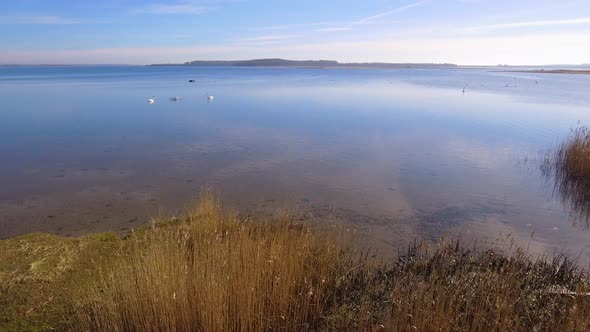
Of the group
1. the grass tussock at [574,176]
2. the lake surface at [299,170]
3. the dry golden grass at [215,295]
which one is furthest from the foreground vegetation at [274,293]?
the grass tussock at [574,176]

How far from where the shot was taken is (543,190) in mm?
11719

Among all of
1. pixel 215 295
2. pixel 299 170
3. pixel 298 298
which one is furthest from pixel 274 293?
pixel 299 170

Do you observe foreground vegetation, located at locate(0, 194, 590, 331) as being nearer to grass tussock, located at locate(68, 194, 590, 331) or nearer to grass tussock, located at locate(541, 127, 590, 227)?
grass tussock, located at locate(68, 194, 590, 331)

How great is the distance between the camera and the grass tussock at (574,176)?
10.3m

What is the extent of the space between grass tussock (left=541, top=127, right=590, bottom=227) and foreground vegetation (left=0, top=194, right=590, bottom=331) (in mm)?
5024

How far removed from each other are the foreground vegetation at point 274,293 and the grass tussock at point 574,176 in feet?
16.5

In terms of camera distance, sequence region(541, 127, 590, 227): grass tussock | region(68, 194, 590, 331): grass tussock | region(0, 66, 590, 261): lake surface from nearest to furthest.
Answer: region(68, 194, 590, 331): grass tussock
region(0, 66, 590, 261): lake surface
region(541, 127, 590, 227): grass tussock

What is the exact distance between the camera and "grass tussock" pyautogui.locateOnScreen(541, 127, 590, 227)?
406 inches

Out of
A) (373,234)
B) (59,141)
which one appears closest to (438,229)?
(373,234)

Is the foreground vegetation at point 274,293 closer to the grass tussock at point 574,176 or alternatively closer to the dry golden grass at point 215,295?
the dry golden grass at point 215,295

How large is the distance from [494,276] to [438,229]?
363 cm

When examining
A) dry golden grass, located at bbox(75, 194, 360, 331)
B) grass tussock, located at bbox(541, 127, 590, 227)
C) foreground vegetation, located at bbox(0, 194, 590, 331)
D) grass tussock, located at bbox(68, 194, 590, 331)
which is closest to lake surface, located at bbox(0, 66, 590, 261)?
grass tussock, located at bbox(541, 127, 590, 227)

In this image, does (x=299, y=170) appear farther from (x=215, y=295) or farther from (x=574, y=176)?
(x=215, y=295)

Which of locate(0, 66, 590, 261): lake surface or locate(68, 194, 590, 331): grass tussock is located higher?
locate(68, 194, 590, 331): grass tussock
